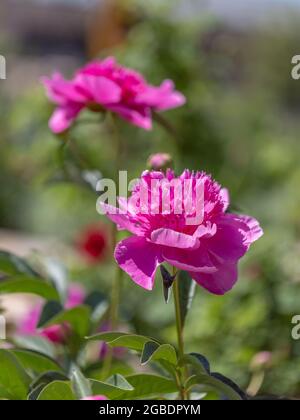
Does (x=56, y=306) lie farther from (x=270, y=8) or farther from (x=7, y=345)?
(x=270, y=8)

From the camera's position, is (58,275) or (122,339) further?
(58,275)

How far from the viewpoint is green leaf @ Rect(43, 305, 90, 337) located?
107 cm

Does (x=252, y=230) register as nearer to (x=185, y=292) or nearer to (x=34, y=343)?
(x=185, y=292)

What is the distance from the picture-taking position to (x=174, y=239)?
0.75 m

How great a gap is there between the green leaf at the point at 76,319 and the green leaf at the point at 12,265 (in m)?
0.07

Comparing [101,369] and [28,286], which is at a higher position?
[28,286]

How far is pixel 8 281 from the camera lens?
1032mm

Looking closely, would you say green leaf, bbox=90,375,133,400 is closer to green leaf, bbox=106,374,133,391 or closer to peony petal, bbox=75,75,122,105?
green leaf, bbox=106,374,133,391

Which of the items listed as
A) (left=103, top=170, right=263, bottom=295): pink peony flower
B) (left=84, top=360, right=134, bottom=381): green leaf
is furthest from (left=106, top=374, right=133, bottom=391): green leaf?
(left=84, top=360, right=134, bottom=381): green leaf

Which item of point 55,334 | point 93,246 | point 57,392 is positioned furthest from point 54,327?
point 93,246

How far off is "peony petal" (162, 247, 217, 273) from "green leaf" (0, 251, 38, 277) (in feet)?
1.22

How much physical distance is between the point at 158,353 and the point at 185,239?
0.11m
